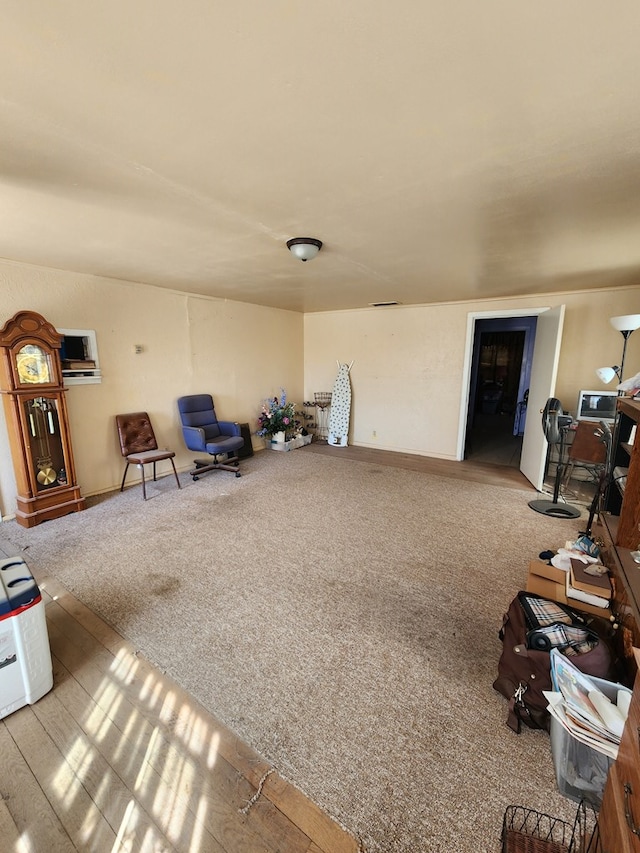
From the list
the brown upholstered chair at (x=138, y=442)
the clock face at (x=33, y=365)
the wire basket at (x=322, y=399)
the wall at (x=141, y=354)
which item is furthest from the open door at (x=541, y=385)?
the clock face at (x=33, y=365)

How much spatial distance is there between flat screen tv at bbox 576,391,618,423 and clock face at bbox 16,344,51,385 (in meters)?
5.47

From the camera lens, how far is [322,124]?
130 cm

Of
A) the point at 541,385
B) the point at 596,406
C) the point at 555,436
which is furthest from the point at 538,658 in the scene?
the point at 596,406

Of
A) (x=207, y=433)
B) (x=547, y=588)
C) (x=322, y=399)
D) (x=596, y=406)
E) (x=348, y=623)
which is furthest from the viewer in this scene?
(x=322, y=399)

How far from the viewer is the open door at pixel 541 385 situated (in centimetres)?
374

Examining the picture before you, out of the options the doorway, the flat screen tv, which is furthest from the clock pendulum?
the flat screen tv

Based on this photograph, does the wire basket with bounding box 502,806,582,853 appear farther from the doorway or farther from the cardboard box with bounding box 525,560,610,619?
the doorway

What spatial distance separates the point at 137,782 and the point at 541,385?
4547 mm

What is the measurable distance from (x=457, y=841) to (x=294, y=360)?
598cm

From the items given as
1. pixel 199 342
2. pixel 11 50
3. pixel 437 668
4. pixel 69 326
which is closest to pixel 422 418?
pixel 199 342

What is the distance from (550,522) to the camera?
332 centimetres

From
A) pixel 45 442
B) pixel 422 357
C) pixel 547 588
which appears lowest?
pixel 547 588

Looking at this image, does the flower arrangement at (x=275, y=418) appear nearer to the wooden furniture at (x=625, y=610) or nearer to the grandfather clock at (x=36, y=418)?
the grandfather clock at (x=36, y=418)

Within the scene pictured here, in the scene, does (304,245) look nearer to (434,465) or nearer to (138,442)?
(138,442)
